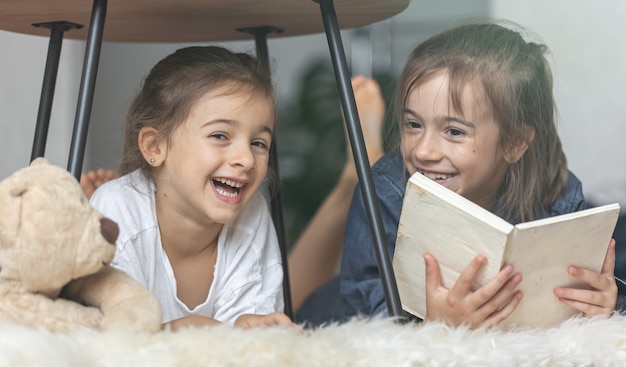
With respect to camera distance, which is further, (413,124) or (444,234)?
(413,124)

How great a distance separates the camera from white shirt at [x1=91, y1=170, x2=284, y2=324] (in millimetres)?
1136

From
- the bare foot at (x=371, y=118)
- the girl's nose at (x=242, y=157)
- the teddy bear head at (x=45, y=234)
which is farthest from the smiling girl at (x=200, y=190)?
the bare foot at (x=371, y=118)

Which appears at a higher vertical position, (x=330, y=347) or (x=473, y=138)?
(x=473, y=138)

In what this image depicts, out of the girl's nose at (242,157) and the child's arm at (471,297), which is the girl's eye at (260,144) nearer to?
the girl's nose at (242,157)

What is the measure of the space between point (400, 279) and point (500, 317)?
0.49 feet

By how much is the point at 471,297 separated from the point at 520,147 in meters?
0.44

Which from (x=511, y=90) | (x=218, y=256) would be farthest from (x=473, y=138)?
(x=218, y=256)

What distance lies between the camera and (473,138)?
1280mm

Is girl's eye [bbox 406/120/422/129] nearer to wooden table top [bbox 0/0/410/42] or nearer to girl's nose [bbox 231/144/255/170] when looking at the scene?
wooden table top [bbox 0/0/410/42]

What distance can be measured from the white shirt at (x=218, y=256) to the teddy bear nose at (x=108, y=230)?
326 mm

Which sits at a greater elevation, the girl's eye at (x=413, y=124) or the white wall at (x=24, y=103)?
the girl's eye at (x=413, y=124)

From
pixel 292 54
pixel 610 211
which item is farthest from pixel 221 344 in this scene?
pixel 292 54

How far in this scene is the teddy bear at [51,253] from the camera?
2.37 ft

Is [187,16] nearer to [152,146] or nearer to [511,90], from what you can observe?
[152,146]
